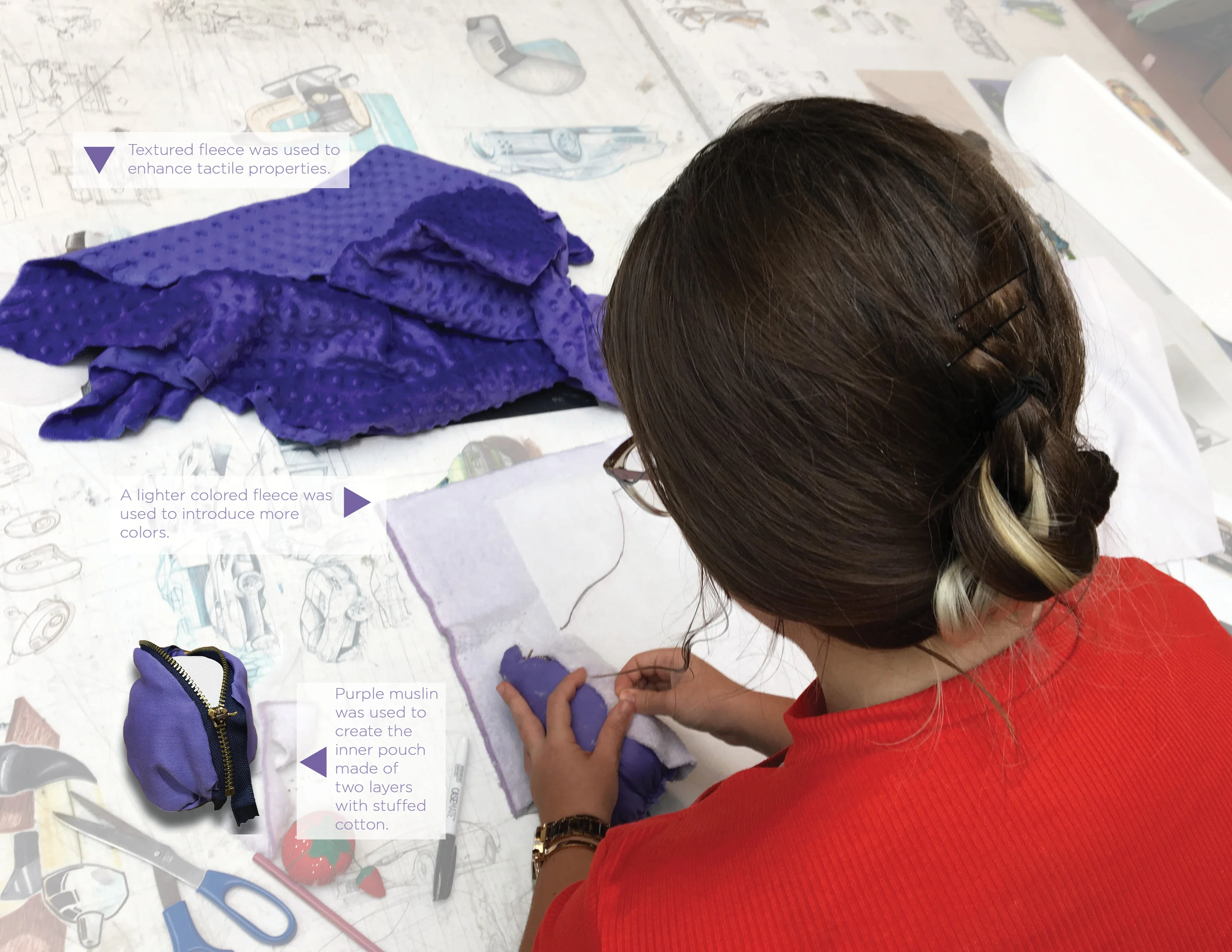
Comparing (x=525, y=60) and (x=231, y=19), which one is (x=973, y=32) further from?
(x=231, y=19)

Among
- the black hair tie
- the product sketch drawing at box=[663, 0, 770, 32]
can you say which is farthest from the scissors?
the product sketch drawing at box=[663, 0, 770, 32]

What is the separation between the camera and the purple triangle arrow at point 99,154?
0.91m

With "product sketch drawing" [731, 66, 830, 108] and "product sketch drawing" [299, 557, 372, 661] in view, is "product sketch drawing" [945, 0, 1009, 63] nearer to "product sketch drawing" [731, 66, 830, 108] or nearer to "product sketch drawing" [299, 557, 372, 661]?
"product sketch drawing" [731, 66, 830, 108]

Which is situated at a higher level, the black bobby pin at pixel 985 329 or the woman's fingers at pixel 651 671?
the black bobby pin at pixel 985 329

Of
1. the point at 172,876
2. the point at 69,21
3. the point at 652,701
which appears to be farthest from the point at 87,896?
the point at 69,21

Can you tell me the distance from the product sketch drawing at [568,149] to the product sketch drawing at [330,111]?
0.10 meters

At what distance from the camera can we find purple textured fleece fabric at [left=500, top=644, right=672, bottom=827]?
2.16 ft

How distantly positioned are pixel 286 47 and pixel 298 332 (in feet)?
1.55

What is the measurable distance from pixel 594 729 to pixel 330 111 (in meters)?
0.78

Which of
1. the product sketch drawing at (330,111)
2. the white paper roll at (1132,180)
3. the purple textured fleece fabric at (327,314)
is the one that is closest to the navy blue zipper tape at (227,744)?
the purple textured fleece fabric at (327,314)

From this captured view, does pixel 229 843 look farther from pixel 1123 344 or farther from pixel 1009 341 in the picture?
pixel 1123 344

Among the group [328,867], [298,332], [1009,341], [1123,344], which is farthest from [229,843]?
[1123,344]

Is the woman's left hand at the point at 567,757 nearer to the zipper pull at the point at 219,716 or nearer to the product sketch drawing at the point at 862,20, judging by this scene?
the zipper pull at the point at 219,716

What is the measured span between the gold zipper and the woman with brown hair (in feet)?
0.94
